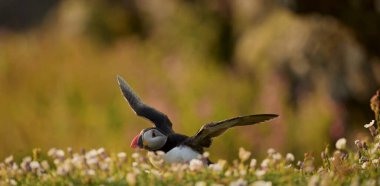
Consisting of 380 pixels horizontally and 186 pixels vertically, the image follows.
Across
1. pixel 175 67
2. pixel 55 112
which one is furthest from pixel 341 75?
pixel 175 67

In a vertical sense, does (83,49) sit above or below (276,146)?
above

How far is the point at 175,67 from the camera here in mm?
16234

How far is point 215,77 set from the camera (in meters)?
14.8

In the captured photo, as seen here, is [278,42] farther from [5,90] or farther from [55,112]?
[5,90]

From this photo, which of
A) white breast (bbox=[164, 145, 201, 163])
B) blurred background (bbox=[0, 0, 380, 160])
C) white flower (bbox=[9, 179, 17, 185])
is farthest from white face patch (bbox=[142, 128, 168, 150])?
blurred background (bbox=[0, 0, 380, 160])

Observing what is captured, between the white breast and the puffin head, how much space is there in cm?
13

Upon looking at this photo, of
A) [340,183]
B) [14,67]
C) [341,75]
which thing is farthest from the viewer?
[14,67]

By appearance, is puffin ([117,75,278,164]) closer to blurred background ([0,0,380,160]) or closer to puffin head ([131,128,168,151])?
puffin head ([131,128,168,151])

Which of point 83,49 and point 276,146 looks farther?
point 83,49

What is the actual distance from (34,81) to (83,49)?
2780 mm

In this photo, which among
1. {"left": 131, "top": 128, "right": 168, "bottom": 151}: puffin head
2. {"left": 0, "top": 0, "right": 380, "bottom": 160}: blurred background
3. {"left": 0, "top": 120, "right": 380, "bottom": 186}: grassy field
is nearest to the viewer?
{"left": 0, "top": 120, "right": 380, "bottom": 186}: grassy field

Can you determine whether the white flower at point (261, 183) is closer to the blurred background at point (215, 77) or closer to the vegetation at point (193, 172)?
the vegetation at point (193, 172)

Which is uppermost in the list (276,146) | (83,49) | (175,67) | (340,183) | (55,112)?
(83,49)

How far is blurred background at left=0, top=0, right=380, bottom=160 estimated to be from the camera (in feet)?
39.0
